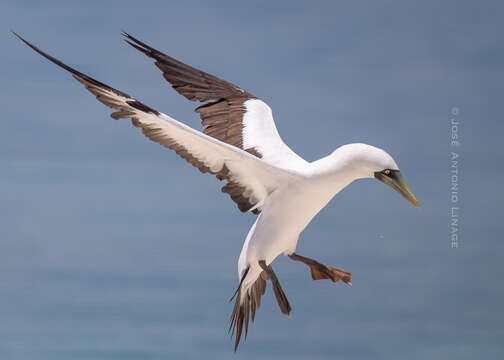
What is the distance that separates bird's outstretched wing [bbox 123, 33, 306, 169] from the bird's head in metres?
1.15

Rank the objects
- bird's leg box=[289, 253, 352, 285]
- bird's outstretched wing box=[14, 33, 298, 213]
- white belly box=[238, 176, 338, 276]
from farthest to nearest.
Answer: bird's leg box=[289, 253, 352, 285] → white belly box=[238, 176, 338, 276] → bird's outstretched wing box=[14, 33, 298, 213]

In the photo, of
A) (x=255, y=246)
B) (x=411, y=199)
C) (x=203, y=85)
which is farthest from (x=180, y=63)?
(x=411, y=199)

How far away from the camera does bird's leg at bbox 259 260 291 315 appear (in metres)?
5.31

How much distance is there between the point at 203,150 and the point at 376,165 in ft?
4.06

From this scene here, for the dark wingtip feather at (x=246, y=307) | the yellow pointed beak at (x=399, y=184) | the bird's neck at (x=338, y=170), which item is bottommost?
the dark wingtip feather at (x=246, y=307)

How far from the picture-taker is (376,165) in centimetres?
494

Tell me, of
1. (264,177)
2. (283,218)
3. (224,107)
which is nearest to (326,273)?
(283,218)

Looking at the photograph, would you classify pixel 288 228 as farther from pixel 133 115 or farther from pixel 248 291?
pixel 133 115

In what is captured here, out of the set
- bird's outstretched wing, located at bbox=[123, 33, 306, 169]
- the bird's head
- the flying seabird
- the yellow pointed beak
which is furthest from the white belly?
bird's outstretched wing, located at bbox=[123, 33, 306, 169]

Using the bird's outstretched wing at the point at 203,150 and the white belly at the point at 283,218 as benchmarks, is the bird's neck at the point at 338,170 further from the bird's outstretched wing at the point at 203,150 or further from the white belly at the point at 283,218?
the bird's outstretched wing at the point at 203,150

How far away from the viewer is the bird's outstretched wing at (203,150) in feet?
16.1

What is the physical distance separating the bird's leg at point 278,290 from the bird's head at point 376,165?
0.97 meters

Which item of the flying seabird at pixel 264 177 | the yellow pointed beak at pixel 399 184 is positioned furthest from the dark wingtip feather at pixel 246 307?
the yellow pointed beak at pixel 399 184

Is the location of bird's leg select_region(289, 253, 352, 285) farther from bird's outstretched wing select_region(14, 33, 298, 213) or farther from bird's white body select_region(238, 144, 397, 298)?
bird's outstretched wing select_region(14, 33, 298, 213)
